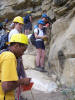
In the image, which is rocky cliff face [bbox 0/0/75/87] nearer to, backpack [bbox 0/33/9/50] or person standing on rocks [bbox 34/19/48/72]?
person standing on rocks [bbox 34/19/48/72]

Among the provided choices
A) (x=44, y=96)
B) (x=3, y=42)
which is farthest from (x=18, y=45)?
(x=44, y=96)

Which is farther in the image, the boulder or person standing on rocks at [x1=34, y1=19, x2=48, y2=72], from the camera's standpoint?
the boulder

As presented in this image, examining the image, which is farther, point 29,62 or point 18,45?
point 29,62

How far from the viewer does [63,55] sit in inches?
229

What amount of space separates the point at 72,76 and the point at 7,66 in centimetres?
331

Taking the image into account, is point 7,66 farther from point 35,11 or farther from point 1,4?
point 1,4

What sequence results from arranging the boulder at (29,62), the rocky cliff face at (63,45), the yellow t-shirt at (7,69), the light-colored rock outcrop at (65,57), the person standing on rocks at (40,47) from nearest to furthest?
the yellow t-shirt at (7,69)
the light-colored rock outcrop at (65,57)
the rocky cliff face at (63,45)
the person standing on rocks at (40,47)
the boulder at (29,62)

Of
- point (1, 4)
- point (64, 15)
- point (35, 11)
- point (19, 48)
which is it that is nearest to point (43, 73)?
point (64, 15)

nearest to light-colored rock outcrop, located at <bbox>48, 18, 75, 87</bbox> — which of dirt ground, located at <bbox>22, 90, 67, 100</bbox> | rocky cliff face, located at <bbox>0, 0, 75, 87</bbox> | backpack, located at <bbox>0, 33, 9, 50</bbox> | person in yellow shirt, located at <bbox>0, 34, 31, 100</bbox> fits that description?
rocky cliff face, located at <bbox>0, 0, 75, 87</bbox>

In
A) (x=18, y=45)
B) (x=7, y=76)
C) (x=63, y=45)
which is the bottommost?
(x=63, y=45)

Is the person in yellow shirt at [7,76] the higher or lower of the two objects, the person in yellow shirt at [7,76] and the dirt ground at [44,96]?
the higher

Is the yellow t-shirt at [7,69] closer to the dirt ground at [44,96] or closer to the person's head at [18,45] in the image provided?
the person's head at [18,45]

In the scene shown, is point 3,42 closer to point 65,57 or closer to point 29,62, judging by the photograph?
point 65,57

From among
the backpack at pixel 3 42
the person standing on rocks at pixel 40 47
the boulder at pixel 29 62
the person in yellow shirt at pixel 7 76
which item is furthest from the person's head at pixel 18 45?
the boulder at pixel 29 62
